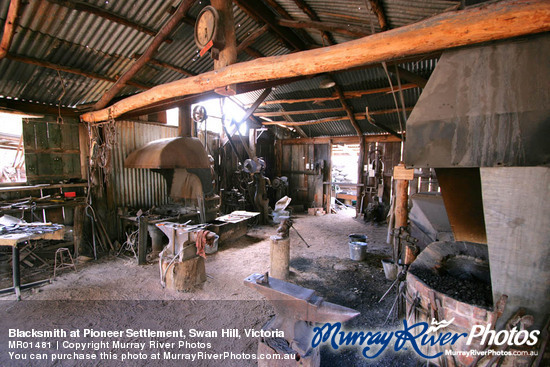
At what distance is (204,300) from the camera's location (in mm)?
4469

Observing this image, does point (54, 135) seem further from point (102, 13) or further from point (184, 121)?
point (102, 13)

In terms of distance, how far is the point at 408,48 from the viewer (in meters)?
2.76

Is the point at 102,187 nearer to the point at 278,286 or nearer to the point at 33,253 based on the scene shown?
the point at 33,253

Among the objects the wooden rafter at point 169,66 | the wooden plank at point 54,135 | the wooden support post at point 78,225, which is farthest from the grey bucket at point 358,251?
the wooden plank at point 54,135

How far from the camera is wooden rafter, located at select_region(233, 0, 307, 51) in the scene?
202 inches

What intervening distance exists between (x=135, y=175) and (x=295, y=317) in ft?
22.0

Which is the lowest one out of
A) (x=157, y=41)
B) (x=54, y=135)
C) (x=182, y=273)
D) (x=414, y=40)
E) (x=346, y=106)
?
(x=182, y=273)

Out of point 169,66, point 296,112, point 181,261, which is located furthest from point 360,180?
point 181,261

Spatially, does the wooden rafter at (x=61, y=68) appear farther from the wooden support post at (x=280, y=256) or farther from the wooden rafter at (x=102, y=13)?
the wooden support post at (x=280, y=256)

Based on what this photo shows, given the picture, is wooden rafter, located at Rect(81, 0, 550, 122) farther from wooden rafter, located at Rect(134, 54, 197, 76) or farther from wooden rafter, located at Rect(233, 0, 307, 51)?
wooden rafter, located at Rect(134, 54, 197, 76)

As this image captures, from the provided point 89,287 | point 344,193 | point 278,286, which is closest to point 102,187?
point 89,287

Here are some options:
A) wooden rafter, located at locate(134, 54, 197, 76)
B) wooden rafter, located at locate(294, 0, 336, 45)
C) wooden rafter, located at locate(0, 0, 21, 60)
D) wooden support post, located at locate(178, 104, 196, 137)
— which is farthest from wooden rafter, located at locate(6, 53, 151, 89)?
wooden rafter, located at locate(294, 0, 336, 45)

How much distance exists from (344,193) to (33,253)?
42.8ft

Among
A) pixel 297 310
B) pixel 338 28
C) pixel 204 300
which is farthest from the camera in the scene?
pixel 338 28
